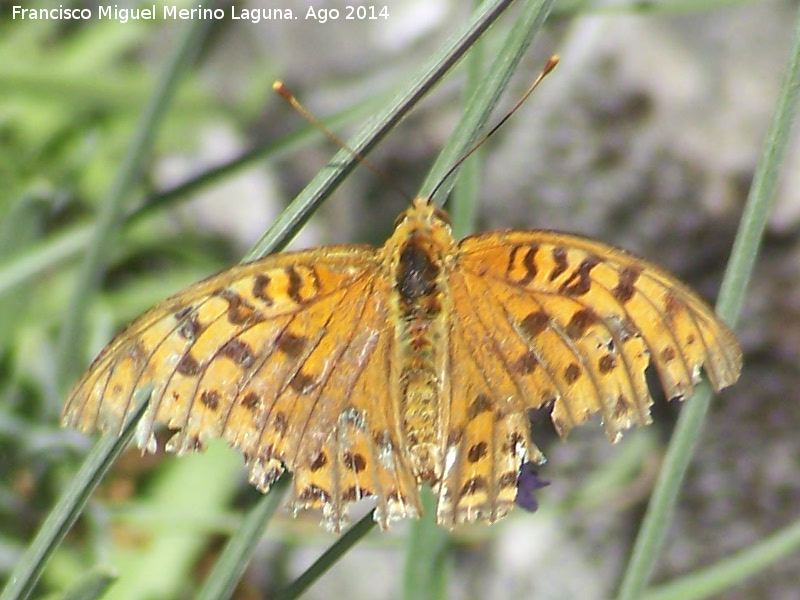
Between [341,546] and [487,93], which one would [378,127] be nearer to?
[487,93]

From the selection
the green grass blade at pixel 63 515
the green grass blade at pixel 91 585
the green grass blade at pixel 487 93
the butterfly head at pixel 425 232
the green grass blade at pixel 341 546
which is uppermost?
the green grass blade at pixel 487 93

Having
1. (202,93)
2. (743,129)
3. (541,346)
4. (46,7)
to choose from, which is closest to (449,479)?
(541,346)

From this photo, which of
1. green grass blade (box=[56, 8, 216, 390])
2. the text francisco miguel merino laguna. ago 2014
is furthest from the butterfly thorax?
the text francisco miguel merino laguna. ago 2014

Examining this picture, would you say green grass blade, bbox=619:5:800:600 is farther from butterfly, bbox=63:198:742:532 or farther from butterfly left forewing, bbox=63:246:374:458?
butterfly left forewing, bbox=63:246:374:458

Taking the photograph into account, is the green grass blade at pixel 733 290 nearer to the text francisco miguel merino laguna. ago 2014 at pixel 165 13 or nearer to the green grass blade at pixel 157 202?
the green grass blade at pixel 157 202

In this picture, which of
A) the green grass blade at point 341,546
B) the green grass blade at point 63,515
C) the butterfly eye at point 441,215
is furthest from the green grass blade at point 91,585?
the butterfly eye at point 441,215

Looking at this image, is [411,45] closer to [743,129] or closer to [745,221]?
[743,129]

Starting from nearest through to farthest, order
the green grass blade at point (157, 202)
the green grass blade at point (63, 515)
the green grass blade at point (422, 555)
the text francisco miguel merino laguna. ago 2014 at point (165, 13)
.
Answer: the green grass blade at point (63, 515) < the green grass blade at point (422, 555) < the green grass blade at point (157, 202) < the text francisco miguel merino laguna. ago 2014 at point (165, 13)
